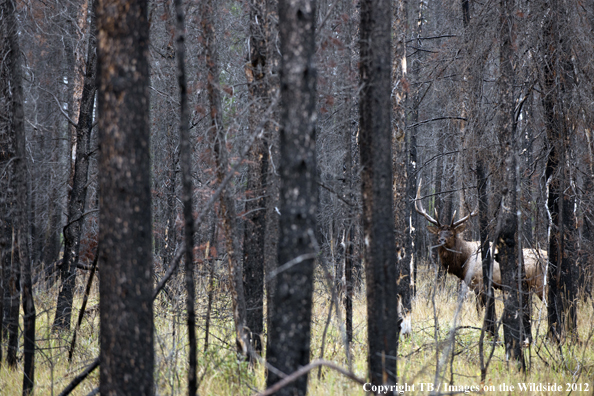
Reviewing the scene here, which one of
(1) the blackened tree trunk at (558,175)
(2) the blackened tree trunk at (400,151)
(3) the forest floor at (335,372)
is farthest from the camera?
(2) the blackened tree trunk at (400,151)

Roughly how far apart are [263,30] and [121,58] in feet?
10.8

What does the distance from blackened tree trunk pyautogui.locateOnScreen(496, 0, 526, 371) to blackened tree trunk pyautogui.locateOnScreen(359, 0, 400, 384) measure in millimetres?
2530

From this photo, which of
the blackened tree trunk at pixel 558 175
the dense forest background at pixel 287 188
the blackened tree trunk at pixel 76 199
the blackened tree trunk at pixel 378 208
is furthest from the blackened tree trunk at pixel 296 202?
the blackened tree trunk at pixel 76 199

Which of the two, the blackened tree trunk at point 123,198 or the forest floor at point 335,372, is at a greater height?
the blackened tree trunk at point 123,198

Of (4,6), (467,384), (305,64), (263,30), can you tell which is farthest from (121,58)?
(467,384)

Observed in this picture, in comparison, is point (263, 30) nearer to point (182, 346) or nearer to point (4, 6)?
point (4, 6)

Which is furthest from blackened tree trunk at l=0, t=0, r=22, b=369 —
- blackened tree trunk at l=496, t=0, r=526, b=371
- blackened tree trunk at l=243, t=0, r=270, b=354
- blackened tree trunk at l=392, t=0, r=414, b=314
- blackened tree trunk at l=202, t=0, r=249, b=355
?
blackened tree trunk at l=496, t=0, r=526, b=371

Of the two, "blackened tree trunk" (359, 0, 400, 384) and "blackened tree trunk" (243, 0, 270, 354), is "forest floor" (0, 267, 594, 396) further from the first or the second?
"blackened tree trunk" (243, 0, 270, 354)

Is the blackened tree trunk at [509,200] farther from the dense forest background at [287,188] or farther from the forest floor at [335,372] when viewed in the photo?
the forest floor at [335,372]

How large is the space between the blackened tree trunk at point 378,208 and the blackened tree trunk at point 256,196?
7.60 feet

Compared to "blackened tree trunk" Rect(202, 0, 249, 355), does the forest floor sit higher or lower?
lower

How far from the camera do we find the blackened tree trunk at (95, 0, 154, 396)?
117 inches

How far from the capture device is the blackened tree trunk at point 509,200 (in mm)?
5504

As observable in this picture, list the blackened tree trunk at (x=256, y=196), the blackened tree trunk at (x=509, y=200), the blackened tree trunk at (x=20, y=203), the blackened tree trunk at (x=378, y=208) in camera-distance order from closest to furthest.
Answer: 1. the blackened tree trunk at (x=378, y=208)
2. the blackened tree trunk at (x=20, y=203)
3. the blackened tree trunk at (x=509, y=200)
4. the blackened tree trunk at (x=256, y=196)
